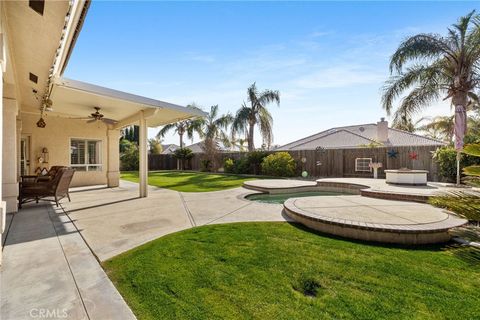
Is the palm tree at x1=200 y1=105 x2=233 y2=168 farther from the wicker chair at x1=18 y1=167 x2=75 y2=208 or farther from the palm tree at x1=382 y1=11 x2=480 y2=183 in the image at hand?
the wicker chair at x1=18 y1=167 x2=75 y2=208

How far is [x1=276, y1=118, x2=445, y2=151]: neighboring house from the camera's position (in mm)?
19734

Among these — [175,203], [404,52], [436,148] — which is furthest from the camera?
[436,148]

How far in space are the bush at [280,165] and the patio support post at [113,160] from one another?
9.70 metres

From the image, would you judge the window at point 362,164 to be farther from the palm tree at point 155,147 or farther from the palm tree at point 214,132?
the palm tree at point 155,147

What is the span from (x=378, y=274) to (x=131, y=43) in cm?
1051

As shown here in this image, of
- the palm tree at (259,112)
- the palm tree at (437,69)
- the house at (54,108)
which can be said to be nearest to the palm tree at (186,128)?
the palm tree at (259,112)

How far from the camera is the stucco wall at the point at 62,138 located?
37.0ft

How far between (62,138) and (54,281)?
443 inches

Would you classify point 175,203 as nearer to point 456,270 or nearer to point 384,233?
point 384,233

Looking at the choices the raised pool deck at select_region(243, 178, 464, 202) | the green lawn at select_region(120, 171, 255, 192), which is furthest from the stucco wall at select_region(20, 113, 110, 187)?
the raised pool deck at select_region(243, 178, 464, 202)

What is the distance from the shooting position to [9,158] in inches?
258

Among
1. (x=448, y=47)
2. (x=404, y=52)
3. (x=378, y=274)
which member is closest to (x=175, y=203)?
(x=378, y=274)

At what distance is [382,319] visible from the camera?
2.37m

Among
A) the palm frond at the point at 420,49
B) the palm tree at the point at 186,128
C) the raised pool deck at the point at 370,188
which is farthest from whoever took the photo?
the palm tree at the point at 186,128
